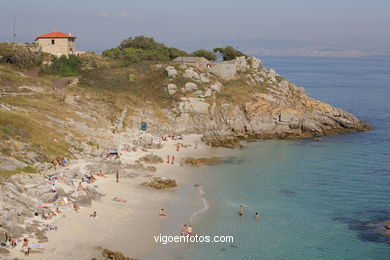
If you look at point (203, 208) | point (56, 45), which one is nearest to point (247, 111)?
point (203, 208)

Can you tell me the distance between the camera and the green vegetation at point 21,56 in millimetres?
71500

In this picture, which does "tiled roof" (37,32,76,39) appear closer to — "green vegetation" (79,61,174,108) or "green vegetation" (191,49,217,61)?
"green vegetation" (79,61,174,108)

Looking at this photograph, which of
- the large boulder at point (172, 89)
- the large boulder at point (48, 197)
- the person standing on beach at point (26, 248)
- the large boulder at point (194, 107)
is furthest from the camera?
the large boulder at point (172, 89)

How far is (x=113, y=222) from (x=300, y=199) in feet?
55.8

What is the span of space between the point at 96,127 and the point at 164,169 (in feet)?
39.7

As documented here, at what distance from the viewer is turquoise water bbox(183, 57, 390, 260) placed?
30.2 metres

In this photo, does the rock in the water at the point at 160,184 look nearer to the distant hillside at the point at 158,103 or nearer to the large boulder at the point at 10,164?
the distant hillside at the point at 158,103

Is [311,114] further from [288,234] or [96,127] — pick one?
[288,234]

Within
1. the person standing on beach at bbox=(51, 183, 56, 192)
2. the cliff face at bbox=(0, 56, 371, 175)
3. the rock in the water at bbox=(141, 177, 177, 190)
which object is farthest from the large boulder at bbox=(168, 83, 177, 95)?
the person standing on beach at bbox=(51, 183, 56, 192)

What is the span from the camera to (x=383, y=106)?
97.4 m

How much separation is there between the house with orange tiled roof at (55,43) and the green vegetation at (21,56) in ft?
8.16

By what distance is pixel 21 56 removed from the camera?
235ft

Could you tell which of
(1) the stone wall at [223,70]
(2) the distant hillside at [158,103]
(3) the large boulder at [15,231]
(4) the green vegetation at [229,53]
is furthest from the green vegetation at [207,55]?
(3) the large boulder at [15,231]

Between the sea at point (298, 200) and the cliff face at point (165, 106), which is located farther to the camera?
the cliff face at point (165, 106)
